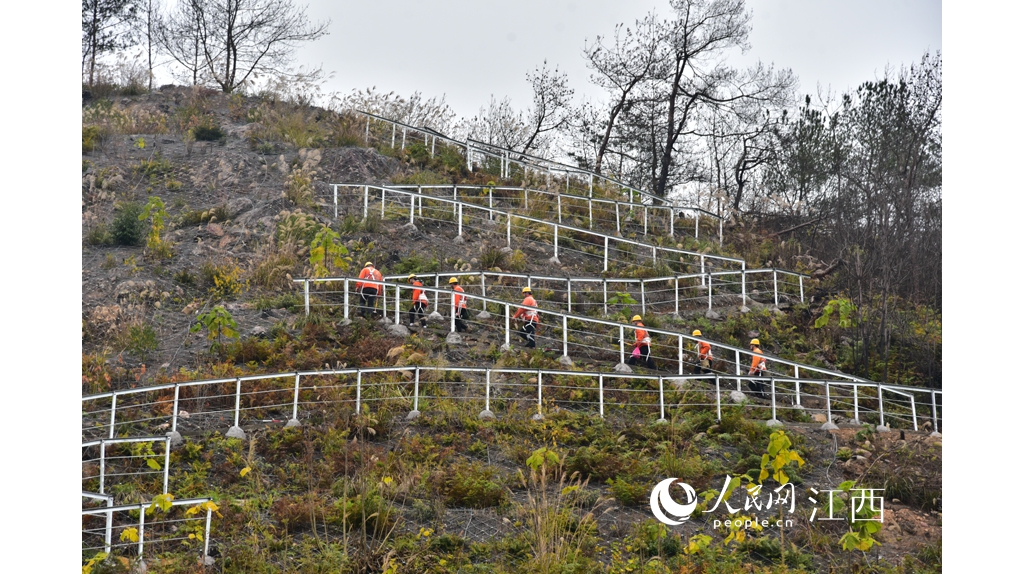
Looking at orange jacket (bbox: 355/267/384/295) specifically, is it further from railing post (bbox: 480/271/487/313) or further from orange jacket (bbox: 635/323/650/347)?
orange jacket (bbox: 635/323/650/347)

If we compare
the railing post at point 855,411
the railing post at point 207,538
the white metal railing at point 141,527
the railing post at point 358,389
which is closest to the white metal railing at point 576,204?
the railing post at point 855,411

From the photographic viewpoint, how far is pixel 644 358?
39.9ft

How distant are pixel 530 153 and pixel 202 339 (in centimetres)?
818

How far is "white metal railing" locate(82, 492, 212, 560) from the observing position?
21.6 feet

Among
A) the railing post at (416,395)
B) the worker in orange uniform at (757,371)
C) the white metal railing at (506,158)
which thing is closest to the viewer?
the railing post at (416,395)

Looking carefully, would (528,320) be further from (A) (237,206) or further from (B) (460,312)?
(A) (237,206)

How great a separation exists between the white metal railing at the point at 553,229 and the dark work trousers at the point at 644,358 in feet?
10.4

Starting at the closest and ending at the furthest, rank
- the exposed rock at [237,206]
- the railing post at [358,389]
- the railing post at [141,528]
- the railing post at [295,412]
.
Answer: the railing post at [141,528], the railing post at [295,412], the railing post at [358,389], the exposed rock at [237,206]

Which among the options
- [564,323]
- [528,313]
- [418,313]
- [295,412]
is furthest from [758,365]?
[295,412]

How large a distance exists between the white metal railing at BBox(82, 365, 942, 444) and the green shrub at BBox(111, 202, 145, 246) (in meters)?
4.72

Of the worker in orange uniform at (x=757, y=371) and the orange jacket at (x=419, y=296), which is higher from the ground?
the orange jacket at (x=419, y=296)

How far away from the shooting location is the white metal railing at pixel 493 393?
9.17m

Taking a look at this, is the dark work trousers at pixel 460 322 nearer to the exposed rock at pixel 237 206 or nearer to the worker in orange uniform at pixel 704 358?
the worker in orange uniform at pixel 704 358

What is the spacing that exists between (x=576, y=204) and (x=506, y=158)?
1.85 m
